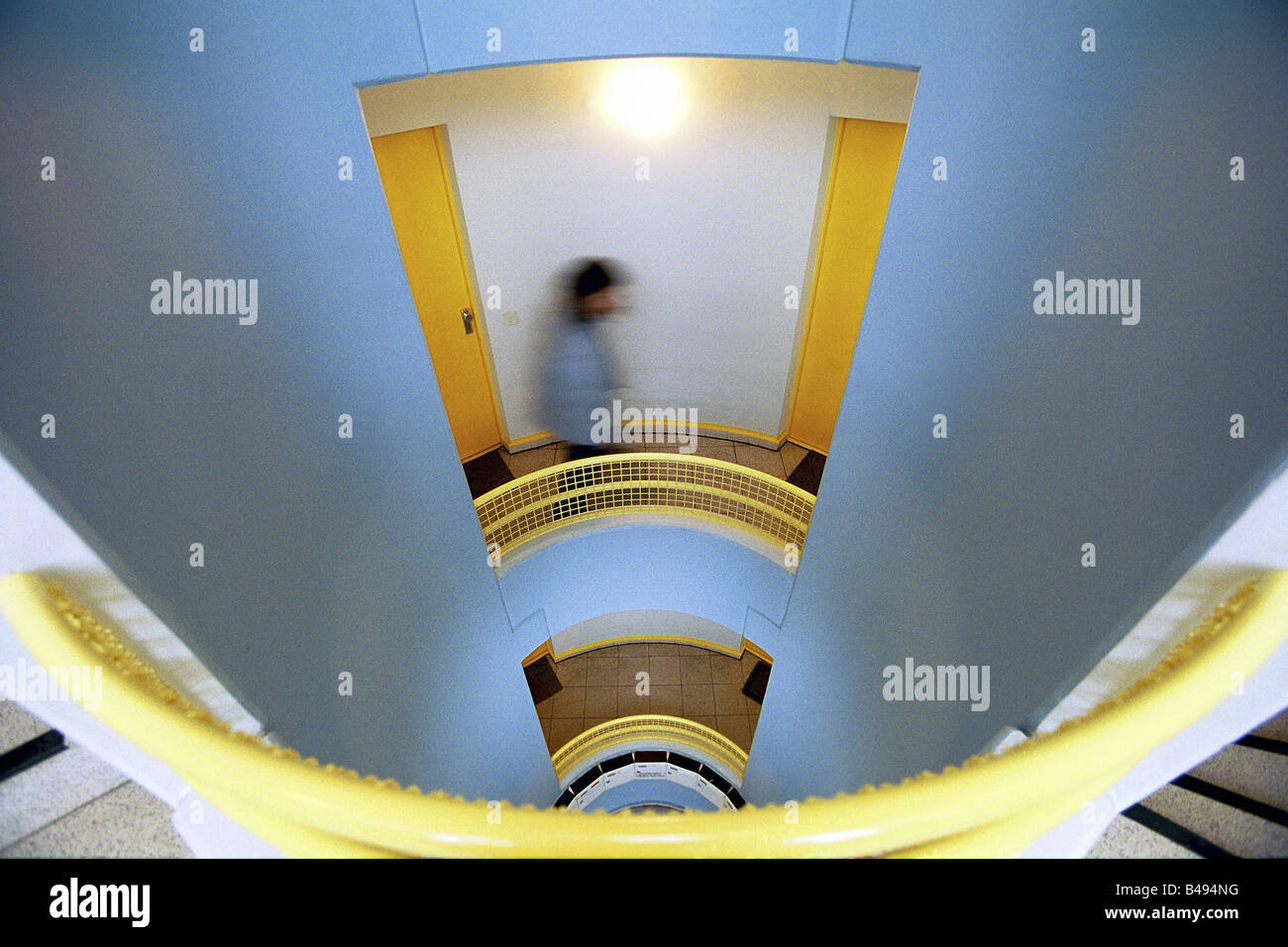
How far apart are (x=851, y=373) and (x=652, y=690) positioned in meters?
6.06

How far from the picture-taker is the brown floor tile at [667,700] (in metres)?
7.57

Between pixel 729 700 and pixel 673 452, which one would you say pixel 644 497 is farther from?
pixel 729 700

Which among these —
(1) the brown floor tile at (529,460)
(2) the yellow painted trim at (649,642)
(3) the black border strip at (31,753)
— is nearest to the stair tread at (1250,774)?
(3) the black border strip at (31,753)

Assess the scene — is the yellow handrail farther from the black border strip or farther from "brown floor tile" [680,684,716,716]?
"brown floor tile" [680,684,716,716]

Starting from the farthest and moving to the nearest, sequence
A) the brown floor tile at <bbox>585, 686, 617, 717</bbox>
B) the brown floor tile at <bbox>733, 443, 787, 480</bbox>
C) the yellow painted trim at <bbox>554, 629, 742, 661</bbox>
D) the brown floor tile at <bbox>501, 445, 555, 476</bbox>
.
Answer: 1. the yellow painted trim at <bbox>554, 629, 742, 661</bbox>
2. the brown floor tile at <bbox>585, 686, 617, 717</bbox>
3. the brown floor tile at <bbox>501, 445, 555, 476</bbox>
4. the brown floor tile at <bbox>733, 443, 787, 480</bbox>

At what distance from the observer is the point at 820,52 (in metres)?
2.25

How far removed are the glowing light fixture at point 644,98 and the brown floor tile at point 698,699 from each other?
20.0ft

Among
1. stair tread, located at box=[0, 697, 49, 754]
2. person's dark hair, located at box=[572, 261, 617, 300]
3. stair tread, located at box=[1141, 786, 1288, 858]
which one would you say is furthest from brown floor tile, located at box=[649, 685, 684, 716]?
stair tread, located at box=[0, 697, 49, 754]

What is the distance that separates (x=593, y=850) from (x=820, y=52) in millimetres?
2585

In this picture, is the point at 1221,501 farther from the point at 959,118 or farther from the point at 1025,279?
the point at 959,118

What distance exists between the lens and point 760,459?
20.8 ft

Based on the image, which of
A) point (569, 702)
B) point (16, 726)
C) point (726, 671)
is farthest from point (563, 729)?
point (16, 726)

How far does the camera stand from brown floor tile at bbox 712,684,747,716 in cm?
746

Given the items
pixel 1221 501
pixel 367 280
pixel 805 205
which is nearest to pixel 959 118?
pixel 1221 501
